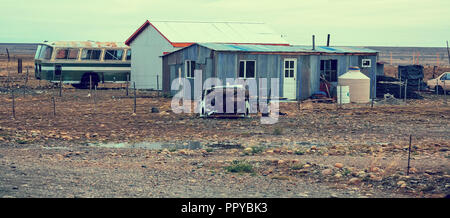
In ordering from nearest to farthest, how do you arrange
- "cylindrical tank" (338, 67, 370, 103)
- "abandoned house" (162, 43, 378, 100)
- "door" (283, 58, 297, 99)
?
"abandoned house" (162, 43, 378, 100), "cylindrical tank" (338, 67, 370, 103), "door" (283, 58, 297, 99)

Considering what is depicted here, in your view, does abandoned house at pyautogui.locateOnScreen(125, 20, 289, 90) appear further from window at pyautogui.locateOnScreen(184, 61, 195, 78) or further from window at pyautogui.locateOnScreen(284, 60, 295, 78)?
window at pyautogui.locateOnScreen(284, 60, 295, 78)

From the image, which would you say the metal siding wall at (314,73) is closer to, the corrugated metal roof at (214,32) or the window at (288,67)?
the window at (288,67)

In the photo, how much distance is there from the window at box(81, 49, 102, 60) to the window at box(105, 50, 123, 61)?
48cm

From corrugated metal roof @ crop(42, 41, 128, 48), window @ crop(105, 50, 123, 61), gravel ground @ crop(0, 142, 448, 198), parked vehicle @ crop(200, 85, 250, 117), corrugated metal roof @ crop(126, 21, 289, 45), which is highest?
corrugated metal roof @ crop(126, 21, 289, 45)

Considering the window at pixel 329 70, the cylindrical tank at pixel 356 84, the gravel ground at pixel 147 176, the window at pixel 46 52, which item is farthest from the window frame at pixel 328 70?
the gravel ground at pixel 147 176

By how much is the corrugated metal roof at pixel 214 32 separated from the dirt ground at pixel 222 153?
1105 cm

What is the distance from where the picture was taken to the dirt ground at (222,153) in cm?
1056

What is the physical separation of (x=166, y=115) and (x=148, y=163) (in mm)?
9141

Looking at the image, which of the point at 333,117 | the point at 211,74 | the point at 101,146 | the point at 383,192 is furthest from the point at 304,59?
the point at 383,192

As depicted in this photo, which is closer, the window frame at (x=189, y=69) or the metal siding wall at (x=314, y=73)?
the metal siding wall at (x=314, y=73)

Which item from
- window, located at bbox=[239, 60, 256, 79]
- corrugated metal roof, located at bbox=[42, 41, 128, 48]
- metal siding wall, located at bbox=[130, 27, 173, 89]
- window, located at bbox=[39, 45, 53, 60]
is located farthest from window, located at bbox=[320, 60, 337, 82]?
window, located at bbox=[39, 45, 53, 60]

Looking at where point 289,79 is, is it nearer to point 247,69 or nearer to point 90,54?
point 247,69

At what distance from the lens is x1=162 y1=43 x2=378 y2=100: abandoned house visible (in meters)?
27.5

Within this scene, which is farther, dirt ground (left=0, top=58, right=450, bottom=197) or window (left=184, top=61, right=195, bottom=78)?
window (left=184, top=61, right=195, bottom=78)
